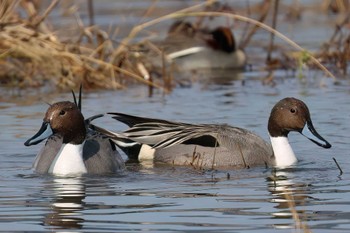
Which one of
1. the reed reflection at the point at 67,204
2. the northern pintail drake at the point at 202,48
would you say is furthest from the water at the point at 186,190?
the northern pintail drake at the point at 202,48

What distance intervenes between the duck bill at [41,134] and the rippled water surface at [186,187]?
0.91ft

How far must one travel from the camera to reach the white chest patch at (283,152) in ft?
28.7

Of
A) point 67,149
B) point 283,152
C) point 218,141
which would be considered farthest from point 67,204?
point 283,152

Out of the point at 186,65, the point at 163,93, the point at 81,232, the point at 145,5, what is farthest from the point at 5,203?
the point at 145,5

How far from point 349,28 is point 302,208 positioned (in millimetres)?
9526

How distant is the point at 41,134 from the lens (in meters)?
8.03

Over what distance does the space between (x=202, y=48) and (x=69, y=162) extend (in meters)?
7.36

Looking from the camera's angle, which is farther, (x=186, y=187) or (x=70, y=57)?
(x=70, y=57)

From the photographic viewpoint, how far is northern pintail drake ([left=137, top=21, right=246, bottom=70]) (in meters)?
15.1

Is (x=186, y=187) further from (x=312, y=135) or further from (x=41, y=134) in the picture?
(x=312, y=135)

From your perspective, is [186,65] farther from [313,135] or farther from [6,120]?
[313,135]

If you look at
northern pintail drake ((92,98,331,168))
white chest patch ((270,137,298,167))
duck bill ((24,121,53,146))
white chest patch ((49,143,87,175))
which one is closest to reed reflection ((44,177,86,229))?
white chest patch ((49,143,87,175))

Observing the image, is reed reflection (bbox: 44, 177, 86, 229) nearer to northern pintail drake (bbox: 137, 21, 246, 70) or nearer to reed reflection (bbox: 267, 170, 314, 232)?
reed reflection (bbox: 267, 170, 314, 232)

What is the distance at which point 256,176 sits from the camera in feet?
26.7
